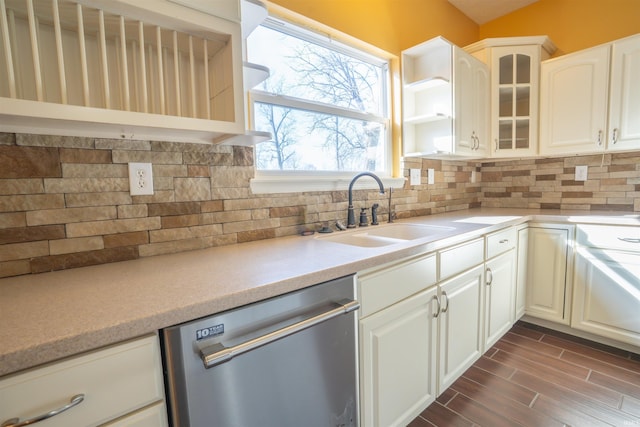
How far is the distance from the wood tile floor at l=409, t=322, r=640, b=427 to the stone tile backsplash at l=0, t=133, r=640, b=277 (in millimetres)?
1147

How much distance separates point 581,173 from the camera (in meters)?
2.44

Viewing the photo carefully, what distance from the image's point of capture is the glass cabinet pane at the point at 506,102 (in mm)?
2443

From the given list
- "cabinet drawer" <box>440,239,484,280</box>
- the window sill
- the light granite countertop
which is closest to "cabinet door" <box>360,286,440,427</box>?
"cabinet drawer" <box>440,239,484,280</box>

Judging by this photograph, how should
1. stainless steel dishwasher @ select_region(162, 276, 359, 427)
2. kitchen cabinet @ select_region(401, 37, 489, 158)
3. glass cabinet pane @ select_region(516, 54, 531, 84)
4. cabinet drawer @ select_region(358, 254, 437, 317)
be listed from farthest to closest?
glass cabinet pane @ select_region(516, 54, 531, 84) < kitchen cabinet @ select_region(401, 37, 489, 158) < cabinet drawer @ select_region(358, 254, 437, 317) < stainless steel dishwasher @ select_region(162, 276, 359, 427)

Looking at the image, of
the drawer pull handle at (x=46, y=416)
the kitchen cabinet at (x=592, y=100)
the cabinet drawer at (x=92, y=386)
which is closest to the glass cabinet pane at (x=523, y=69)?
the kitchen cabinet at (x=592, y=100)

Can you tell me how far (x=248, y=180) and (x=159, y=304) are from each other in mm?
838

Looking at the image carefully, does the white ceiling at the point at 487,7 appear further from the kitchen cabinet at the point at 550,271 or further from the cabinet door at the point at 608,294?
the cabinet door at the point at 608,294

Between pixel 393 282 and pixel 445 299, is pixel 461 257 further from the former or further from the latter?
pixel 393 282

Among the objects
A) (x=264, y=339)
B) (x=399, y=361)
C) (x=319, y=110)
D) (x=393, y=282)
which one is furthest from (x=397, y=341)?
(x=319, y=110)

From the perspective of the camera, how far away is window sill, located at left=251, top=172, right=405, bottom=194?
4.83 ft

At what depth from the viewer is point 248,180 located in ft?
4.69

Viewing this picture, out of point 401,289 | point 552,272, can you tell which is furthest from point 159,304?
point 552,272

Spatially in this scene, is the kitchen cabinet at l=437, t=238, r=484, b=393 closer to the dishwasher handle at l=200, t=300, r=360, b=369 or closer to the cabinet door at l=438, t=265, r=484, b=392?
the cabinet door at l=438, t=265, r=484, b=392

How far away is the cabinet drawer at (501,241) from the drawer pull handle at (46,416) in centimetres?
184
